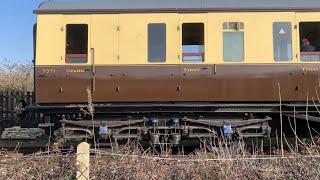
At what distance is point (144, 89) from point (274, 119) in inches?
129

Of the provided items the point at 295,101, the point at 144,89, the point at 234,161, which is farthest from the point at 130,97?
the point at 234,161

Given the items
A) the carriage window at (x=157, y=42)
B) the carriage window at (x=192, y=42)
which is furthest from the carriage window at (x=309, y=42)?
Answer: the carriage window at (x=157, y=42)

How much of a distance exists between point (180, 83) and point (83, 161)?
665 cm

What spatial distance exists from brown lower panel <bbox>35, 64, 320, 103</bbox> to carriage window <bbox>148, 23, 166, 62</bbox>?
24 centimetres

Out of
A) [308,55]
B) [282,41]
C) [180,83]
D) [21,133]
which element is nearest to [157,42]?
[180,83]

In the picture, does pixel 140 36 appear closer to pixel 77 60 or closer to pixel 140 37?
pixel 140 37

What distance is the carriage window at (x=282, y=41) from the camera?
12.6 meters

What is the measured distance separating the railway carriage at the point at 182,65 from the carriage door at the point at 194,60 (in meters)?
0.02

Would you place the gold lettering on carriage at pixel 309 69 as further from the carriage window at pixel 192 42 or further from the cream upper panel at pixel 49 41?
the cream upper panel at pixel 49 41

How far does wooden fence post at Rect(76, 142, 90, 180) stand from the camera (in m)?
6.16

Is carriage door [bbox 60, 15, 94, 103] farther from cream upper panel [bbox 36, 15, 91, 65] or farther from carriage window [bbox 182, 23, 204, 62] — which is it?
carriage window [bbox 182, 23, 204, 62]

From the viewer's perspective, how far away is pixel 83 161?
620 cm

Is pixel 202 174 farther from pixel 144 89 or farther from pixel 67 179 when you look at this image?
pixel 144 89

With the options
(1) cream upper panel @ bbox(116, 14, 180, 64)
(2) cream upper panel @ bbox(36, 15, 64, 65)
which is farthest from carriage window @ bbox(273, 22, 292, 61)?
(2) cream upper panel @ bbox(36, 15, 64, 65)
